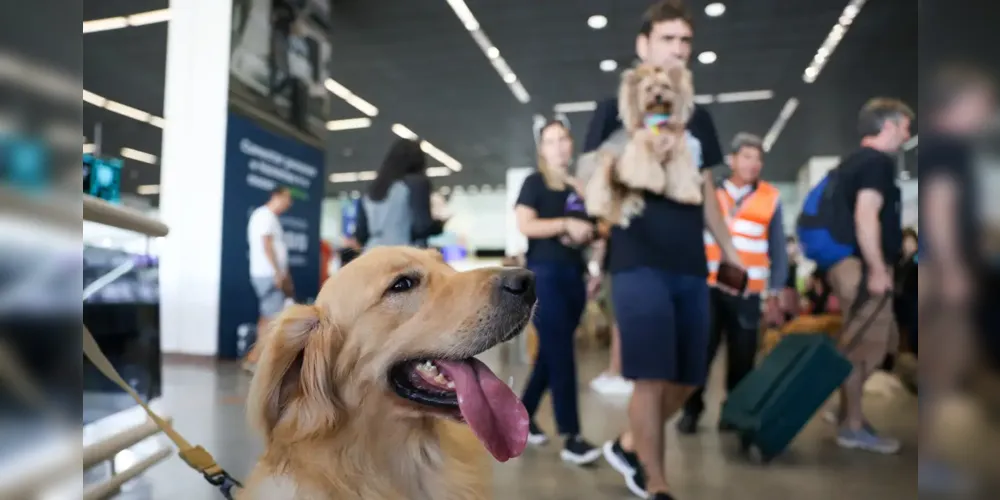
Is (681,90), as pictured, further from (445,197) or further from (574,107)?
(574,107)

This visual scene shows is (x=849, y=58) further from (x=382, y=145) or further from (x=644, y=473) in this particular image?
(x=382, y=145)

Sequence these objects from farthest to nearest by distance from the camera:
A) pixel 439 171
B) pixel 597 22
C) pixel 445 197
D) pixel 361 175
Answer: pixel 361 175 < pixel 439 171 < pixel 597 22 < pixel 445 197

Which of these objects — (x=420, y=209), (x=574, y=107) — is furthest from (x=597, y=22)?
(x=420, y=209)

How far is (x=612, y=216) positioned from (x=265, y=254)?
14.5ft

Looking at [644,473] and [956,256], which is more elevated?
[956,256]

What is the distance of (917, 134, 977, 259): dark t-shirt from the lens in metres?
0.54

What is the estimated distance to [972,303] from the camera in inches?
20.8

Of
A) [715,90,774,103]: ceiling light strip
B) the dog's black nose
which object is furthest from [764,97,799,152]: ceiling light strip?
the dog's black nose

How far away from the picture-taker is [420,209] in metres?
2.95

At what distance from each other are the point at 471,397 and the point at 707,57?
355 inches

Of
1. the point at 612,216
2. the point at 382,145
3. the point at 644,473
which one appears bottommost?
the point at 644,473

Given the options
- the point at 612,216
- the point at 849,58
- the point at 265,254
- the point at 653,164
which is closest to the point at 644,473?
the point at 612,216

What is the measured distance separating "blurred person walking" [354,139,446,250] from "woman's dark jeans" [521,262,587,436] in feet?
1.86

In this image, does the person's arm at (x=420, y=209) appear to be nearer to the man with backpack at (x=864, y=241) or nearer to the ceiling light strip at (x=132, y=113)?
the man with backpack at (x=864, y=241)
